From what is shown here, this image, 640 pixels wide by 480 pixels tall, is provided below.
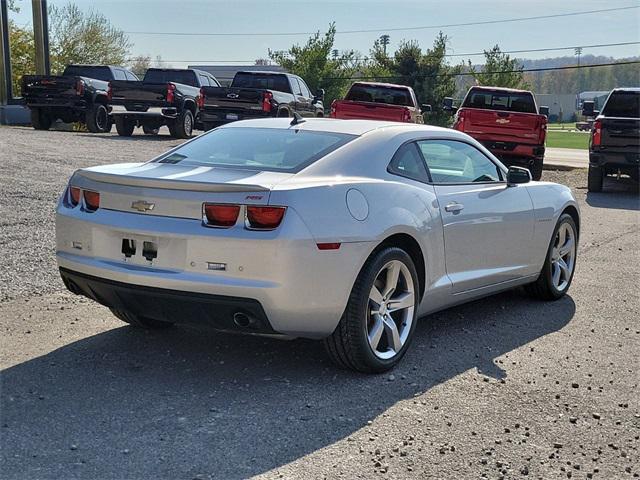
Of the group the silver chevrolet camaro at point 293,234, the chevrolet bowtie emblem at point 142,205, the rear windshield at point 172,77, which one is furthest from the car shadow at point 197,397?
the rear windshield at point 172,77

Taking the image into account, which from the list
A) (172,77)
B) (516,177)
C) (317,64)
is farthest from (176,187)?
(317,64)

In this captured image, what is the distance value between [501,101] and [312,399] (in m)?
17.0

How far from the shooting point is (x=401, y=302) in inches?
210

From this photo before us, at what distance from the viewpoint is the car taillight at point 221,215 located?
4.62m

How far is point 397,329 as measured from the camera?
532cm

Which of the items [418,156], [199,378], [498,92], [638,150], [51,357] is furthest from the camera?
[498,92]

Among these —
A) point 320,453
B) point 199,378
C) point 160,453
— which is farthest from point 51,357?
point 320,453

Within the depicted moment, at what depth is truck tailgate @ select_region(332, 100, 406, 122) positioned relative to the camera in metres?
20.2

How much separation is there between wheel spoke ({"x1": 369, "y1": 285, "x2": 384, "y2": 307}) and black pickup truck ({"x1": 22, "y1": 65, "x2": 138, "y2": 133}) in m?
20.4

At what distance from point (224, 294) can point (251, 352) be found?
98cm

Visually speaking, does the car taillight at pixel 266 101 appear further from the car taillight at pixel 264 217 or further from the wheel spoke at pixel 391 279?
the car taillight at pixel 264 217

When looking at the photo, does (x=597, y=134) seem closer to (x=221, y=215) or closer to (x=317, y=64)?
(x=221, y=215)

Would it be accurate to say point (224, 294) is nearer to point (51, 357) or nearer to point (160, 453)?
point (160, 453)

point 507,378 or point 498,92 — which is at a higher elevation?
point 498,92
